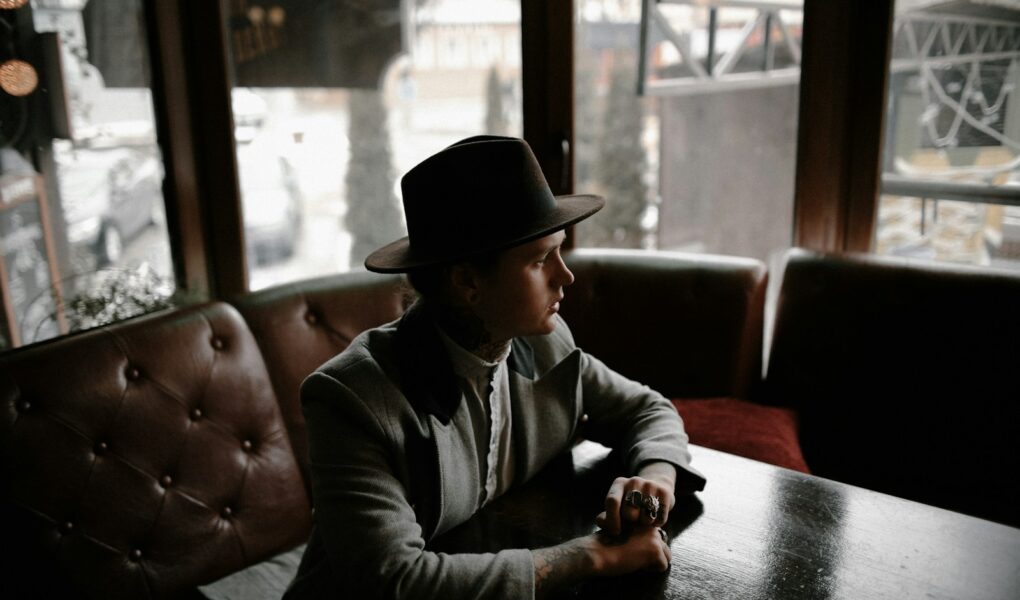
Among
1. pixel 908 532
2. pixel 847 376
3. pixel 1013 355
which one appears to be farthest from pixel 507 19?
pixel 908 532

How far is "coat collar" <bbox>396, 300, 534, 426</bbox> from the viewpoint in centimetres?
124

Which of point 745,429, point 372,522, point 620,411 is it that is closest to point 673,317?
point 745,429

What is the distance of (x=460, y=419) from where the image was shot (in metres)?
1.29

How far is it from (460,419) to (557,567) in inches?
12.6

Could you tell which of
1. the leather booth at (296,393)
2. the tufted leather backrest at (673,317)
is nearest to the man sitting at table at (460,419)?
the leather booth at (296,393)

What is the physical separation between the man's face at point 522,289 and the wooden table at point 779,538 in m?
0.30

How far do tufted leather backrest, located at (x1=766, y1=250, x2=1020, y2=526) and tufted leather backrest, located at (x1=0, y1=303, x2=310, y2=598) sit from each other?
149 centimetres

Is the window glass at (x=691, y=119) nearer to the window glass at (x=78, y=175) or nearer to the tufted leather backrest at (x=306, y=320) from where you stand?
the tufted leather backrest at (x=306, y=320)

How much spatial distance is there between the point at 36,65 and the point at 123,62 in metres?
0.26

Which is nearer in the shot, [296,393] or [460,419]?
[460,419]

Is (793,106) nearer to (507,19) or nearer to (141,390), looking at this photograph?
(507,19)

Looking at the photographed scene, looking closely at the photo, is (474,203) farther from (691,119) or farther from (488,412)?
(691,119)

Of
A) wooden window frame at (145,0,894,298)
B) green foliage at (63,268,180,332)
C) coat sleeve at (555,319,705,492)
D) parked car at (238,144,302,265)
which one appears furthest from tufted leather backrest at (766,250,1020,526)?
green foliage at (63,268,180,332)

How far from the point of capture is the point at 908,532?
117 cm
